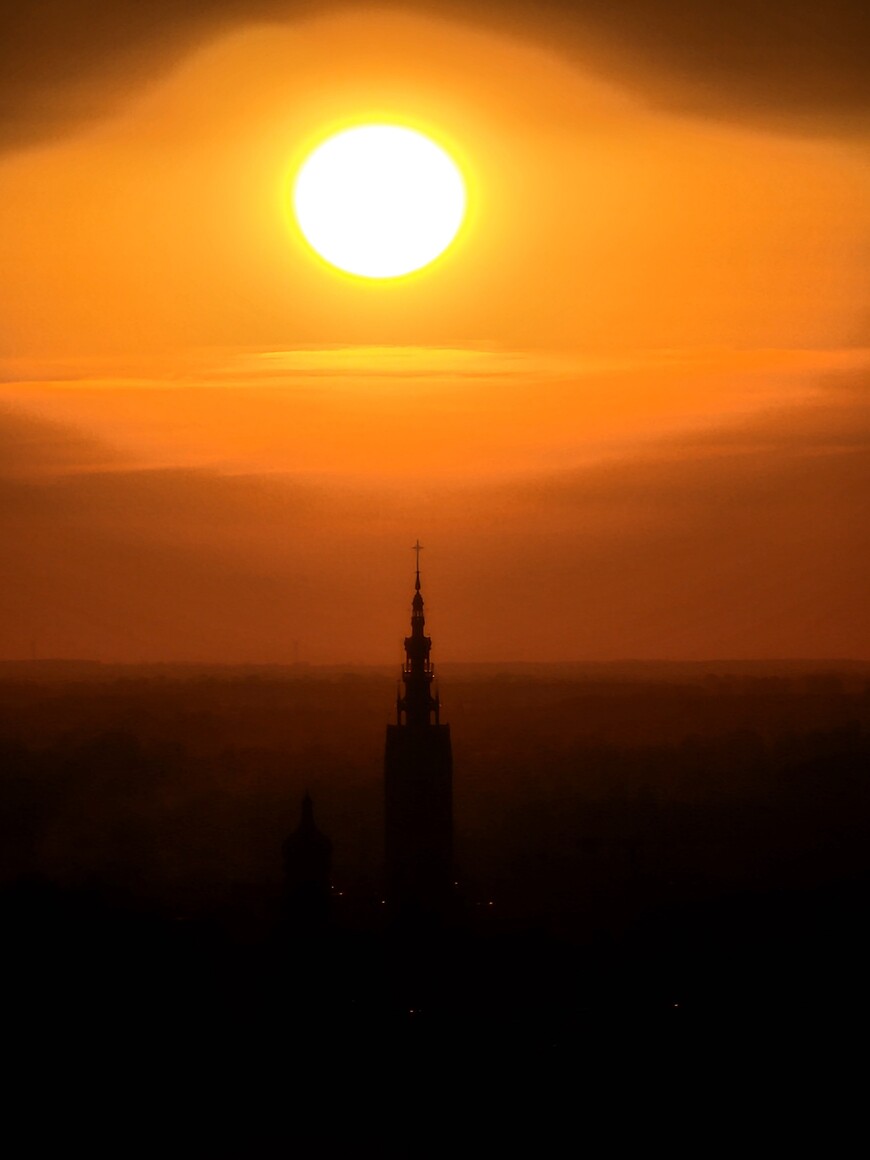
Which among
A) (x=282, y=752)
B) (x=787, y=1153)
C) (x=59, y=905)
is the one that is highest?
(x=282, y=752)

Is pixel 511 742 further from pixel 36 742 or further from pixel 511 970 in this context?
pixel 511 970

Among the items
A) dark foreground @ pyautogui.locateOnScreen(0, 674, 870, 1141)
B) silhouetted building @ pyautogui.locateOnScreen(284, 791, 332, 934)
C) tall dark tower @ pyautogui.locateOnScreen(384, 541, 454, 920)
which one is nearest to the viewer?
dark foreground @ pyautogui.locateOnScreen(0, 674, 870, 1141)

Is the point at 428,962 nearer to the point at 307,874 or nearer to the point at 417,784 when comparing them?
the point at 307,874

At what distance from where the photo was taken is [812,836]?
80875 mm

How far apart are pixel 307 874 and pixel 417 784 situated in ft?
41.3

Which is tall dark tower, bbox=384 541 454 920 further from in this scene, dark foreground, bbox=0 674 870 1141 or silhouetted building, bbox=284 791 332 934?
silhouetted building, bbox=284 791 332 934

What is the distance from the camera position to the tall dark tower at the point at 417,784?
60156 mm

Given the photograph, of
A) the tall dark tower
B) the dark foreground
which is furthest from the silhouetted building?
the tall dark tower

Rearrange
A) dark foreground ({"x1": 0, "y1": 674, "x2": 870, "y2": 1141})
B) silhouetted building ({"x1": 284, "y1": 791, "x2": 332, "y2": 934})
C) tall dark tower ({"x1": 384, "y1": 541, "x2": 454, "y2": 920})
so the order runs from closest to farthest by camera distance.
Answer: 1. dark foreground ({"x1": 0, "y1": 674, "x2": 870, "y2": 1141})
2. silhouetted building ({"x1": 284, "y1": 791, "x2": 332, "y2": 934})
3. tall dark tower ({"x1": 384, "y1": 541, "x2": 454, "y2": 920})

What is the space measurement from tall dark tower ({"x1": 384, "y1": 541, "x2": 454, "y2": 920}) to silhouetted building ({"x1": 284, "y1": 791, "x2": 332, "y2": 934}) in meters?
9.83

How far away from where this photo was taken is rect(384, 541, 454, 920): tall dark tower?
60.2 meters

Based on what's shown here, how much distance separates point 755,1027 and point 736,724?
108 metres

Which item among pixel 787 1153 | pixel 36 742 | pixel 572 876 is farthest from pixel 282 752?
pixel 787 1153

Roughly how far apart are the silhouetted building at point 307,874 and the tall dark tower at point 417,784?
9834mm
